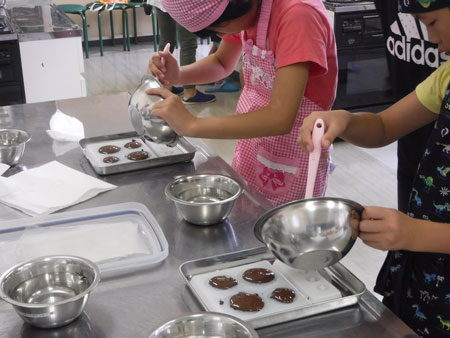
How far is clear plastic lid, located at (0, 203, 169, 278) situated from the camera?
47.3 inches

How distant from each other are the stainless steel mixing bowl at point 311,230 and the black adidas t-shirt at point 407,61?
0.72 metres

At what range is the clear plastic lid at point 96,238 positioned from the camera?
1202 millimetres

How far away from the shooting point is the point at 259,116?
1448mm

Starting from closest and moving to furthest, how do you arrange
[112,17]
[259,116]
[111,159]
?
[259,116] → [111,159] → [112,17]

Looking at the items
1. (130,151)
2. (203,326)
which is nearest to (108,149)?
(130,151)

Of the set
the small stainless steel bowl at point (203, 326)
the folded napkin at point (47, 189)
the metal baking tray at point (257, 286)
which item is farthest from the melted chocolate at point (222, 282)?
the folded napkin at point (47, 189)

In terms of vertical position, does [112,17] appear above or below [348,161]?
above

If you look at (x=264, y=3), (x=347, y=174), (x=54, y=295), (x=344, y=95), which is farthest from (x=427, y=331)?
(x=344, y=95)

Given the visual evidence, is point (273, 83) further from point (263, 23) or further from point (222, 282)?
point (222, 282)

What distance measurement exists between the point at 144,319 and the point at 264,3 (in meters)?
0.82

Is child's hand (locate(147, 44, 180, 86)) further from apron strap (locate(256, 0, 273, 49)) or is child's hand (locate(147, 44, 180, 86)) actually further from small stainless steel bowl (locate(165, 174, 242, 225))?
small stainless steel bowl (locate(165, 174, 242, 225))

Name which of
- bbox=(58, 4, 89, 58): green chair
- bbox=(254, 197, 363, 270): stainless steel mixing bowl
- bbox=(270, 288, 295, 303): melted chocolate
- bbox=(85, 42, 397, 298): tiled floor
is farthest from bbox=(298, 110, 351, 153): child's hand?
bbox=(58, 4, 89, 58): green chair

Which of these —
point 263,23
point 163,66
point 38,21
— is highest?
point 263,23

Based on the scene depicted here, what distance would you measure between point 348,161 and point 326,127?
98.3 inches
